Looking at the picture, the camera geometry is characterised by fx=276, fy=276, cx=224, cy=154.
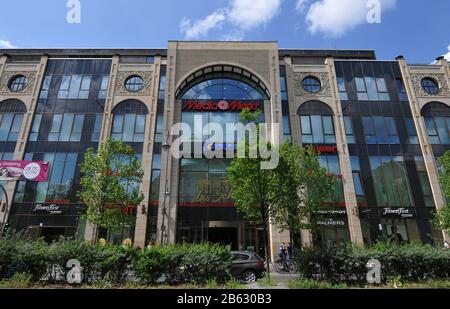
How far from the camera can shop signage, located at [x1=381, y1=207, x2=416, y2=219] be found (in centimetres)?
2597

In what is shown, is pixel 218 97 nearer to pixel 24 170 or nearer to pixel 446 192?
pixel 24 170

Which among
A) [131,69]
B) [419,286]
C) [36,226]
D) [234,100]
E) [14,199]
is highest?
[131,69]

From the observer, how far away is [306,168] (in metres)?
21.2

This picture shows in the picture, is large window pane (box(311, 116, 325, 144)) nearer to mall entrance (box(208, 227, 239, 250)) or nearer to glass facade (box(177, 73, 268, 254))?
glass facade (box(177, 73, 268, 254))

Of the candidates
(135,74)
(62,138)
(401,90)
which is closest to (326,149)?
(401,90)

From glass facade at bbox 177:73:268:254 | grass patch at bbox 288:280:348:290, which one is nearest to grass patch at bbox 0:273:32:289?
grass patch at bbox 288:280:348:290

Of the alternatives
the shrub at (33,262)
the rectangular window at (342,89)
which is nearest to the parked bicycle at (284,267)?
the shrub at (33,262)

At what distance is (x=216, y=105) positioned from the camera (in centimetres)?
2870

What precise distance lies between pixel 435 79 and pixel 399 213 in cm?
1651

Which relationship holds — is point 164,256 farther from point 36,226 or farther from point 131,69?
point 131,69

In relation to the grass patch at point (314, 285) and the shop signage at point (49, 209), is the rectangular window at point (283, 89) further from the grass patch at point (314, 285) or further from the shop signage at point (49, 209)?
the shop signage at point (49, 209)

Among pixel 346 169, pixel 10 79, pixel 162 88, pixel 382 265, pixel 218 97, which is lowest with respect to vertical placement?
pixel 382 265
